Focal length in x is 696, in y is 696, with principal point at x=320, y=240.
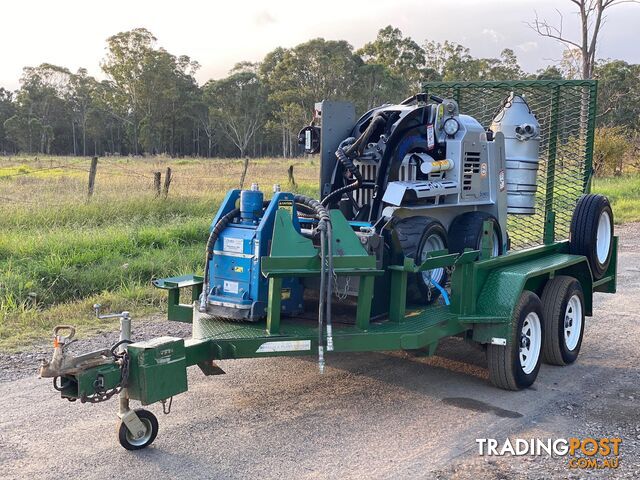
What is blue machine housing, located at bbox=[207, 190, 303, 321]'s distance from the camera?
4.93m

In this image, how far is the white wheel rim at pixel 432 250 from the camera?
18.9 ft

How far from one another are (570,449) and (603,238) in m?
3.41

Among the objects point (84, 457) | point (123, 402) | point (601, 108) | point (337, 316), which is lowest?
point (84, 457)

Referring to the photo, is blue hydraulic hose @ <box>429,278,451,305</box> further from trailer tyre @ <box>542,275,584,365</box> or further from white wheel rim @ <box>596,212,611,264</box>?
white wheel rim @ <box>596,212,611,264</box>

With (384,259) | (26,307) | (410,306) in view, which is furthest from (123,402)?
(26,307)

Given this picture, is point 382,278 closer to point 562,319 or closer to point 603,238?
point 562,319

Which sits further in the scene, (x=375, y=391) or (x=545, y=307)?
(x=545, y=307)

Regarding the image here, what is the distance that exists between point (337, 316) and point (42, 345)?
313cm

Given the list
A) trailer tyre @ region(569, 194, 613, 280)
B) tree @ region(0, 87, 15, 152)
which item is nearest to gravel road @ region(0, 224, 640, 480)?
trailer tyre @ region(569, 194, 613, 280)

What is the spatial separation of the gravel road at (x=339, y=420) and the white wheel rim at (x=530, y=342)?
22 cm

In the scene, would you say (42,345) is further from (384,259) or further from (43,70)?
(43,70)

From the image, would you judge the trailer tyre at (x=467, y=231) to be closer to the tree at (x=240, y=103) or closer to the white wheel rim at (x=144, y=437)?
the white wheel rim at (x=144, y=437)

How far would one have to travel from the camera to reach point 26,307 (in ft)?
26.3

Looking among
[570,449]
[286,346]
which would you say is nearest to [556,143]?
[570,449]
